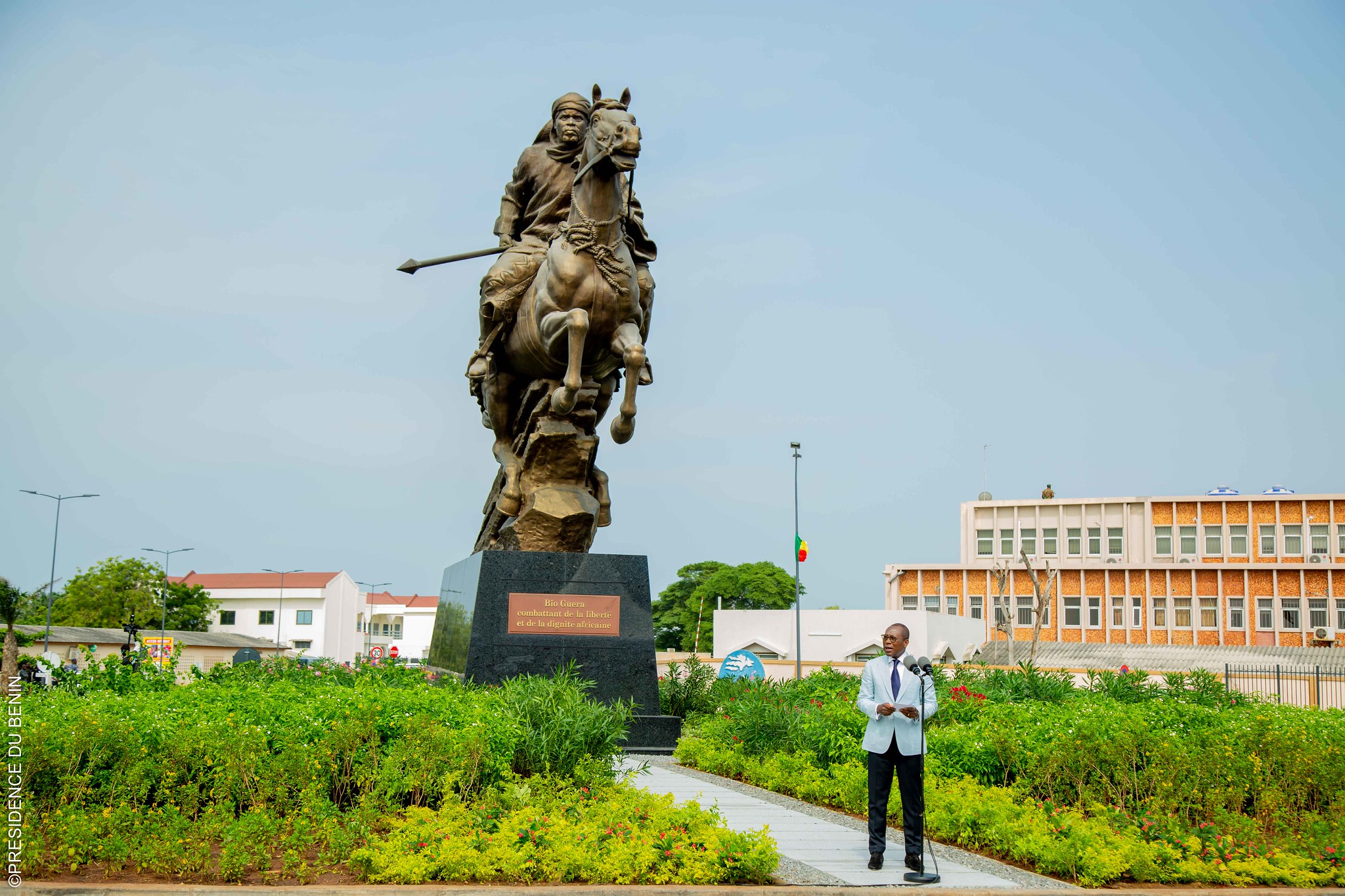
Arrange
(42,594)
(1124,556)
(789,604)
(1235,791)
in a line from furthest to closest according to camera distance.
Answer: (789,604) → (1124,556) → (42,594) → (1235,791)

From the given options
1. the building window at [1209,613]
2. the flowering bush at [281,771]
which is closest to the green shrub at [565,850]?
the flowering bush at [281,771]

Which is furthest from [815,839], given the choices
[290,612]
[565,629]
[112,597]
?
[290,612]

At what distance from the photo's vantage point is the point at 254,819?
6602 mm

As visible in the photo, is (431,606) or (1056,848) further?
(431,606)

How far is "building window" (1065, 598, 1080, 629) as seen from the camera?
68750mm

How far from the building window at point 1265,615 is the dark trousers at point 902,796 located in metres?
65.5

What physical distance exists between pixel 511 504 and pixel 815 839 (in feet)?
22.4

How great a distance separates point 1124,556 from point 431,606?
52.8 metres

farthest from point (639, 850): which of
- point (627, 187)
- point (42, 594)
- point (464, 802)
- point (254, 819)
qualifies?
point (42, 594)

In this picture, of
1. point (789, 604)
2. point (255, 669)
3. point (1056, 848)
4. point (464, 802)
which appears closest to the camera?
point (1056, 848)

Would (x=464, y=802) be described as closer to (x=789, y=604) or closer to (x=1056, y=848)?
(x=1056, y=848)

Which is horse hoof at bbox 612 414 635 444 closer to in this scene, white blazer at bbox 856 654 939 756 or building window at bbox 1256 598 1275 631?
white blazer at bbox 856 654 939 756

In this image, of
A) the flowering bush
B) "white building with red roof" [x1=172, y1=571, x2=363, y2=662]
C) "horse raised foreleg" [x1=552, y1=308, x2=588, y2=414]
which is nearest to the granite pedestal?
"horse raised foreleg" [x1=552, y1=308, x2=588, y2=414]

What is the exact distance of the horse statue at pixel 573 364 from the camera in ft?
40.0
